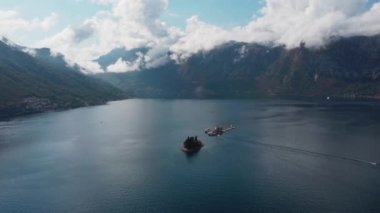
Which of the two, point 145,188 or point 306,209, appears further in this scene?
point 145,188

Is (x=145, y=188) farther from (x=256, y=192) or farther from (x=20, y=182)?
(x=20, y=182)

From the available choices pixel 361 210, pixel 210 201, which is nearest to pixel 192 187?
pixel 210 201

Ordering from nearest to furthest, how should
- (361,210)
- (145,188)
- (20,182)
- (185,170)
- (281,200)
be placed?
1. (361,210)
2. (281,200)
3. (145,188)
4. (20,182)
5. (185,170)

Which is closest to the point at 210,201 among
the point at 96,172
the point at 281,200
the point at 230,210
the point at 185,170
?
the point at 230,210

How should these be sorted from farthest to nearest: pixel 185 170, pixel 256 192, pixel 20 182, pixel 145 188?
pixel 185 170 < pixel 20 182 < pixel 145 188 < pixel 256 192

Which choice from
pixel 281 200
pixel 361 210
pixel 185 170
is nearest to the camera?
pixel 361 210

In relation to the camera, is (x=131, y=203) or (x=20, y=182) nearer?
(x=131, y=203)

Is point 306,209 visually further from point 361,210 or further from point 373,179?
point 373,179

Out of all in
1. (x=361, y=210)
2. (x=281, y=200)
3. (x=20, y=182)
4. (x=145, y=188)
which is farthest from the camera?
(x=20, y=182)
